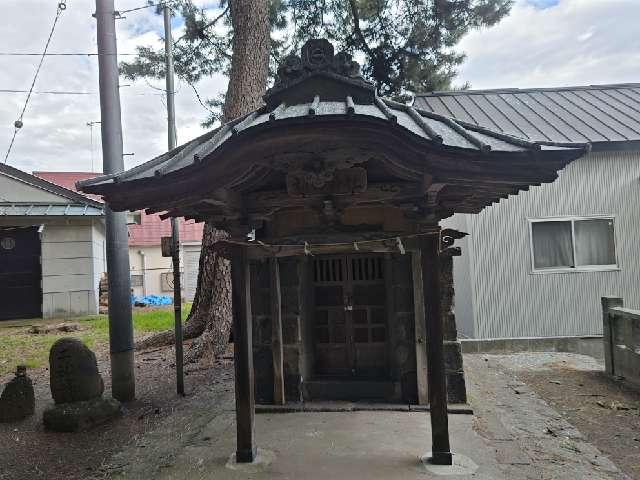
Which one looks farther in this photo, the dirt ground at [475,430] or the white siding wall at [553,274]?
the white siding wall at [553,274]

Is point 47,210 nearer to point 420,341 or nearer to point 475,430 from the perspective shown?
point 420,341

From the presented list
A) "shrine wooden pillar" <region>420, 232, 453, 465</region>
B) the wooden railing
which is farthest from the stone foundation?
the wooden railing

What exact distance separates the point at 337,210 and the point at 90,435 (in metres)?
3.89

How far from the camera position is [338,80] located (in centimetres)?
405

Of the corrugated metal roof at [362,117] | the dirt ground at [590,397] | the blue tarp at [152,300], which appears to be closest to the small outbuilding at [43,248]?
the blue tarp at [152,300]

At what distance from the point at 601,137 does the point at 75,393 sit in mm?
10136

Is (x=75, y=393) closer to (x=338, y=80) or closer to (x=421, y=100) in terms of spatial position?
(x=338, y=80)

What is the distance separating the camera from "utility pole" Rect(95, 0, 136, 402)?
649 cm

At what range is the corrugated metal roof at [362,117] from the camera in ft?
10.9

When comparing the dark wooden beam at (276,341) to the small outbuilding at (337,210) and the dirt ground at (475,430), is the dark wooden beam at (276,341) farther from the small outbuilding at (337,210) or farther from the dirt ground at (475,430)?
the dirt ground at (475,430)

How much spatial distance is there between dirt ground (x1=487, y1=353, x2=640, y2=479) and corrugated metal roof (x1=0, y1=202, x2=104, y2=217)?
1084 centimetres

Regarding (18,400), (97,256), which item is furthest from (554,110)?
(97,256)

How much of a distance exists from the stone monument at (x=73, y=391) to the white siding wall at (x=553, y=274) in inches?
281

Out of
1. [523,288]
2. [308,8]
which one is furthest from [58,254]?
[523,288]
